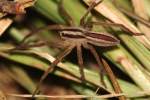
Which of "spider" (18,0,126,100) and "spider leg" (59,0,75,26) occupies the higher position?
"spider leg" (59,0,75,26)

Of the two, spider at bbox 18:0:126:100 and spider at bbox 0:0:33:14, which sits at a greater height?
spider at bbox 0:0:33:14

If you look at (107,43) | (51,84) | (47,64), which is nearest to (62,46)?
(47,64)

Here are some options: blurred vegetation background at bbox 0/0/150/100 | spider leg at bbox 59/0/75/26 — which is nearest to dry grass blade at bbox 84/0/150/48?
blurred vegetation background at bbox 0/0/150/100

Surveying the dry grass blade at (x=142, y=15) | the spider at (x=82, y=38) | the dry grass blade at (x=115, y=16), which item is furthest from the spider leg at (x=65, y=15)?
the dry grass blade at (x=142, y=15)

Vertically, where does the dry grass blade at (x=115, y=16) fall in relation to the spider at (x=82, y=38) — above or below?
above

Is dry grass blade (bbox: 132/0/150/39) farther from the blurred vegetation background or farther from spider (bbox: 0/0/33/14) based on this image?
spider (bbox: 0/0/33/14)

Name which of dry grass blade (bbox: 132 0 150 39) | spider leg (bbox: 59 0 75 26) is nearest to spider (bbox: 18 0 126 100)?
spider leg (bbox: 59 0 75 26)

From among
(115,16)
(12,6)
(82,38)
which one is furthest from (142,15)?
(12,6)

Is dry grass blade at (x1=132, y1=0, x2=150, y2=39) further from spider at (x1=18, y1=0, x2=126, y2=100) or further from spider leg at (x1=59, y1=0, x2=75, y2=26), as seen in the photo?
spider leg at (x1=59, y1=0, x2=75, y2=26)

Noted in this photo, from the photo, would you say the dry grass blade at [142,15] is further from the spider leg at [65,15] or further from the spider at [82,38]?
the spider leg at [65,15]

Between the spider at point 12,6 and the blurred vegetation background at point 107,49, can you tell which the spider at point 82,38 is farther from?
the spider at point 12,6

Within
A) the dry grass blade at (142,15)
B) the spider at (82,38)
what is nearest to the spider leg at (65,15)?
the spider at (82,38)

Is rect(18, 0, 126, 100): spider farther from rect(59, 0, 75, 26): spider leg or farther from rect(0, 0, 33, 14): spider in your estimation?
rect(0, 0, 33, 14): spider
